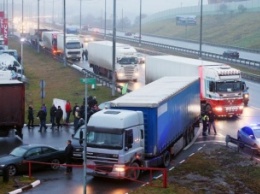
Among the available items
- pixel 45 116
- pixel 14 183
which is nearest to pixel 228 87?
pixel 45 116

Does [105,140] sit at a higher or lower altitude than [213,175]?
higher

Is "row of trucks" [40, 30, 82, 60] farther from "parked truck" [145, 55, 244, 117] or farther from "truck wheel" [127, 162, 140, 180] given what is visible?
"truck wheel" [127, 162, 140, 180]

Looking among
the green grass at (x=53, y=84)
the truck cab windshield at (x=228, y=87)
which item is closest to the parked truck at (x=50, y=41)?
the green grass at (x=53, y=84)

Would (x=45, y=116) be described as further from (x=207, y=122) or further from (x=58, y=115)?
(x=207, y=122)

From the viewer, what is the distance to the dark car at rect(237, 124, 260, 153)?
2589cm

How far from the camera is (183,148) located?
26875mm

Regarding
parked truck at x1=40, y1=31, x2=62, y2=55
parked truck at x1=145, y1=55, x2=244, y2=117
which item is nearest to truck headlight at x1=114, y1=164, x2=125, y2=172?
parked truck at x1=145, y1=55, x2=244, y2=117

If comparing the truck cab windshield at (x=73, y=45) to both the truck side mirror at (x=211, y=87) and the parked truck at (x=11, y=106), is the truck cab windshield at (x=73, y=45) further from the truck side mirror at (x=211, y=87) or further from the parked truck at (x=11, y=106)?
the parked truck at (x=11, y=106)

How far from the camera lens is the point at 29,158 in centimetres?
2178

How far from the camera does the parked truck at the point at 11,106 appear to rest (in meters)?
29.1

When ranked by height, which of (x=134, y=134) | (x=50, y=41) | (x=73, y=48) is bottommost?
(x=134, y=134)

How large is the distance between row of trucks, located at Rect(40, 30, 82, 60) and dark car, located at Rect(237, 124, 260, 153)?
37.0m

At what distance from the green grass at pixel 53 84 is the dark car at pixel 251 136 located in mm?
12700

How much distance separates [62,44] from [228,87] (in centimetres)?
4002
